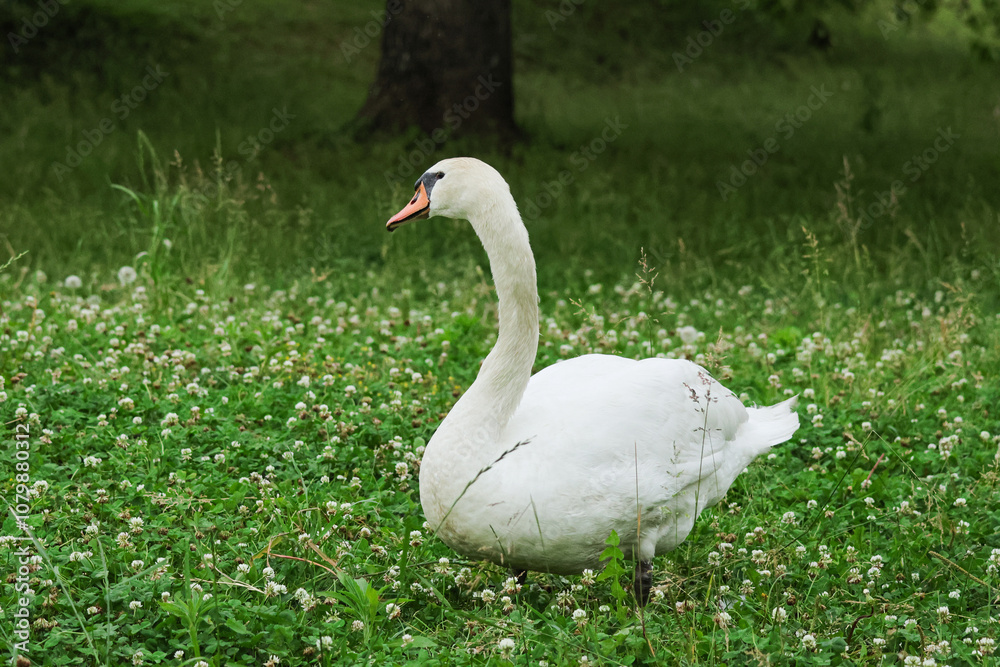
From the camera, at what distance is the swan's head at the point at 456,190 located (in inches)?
163

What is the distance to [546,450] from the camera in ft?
12.8

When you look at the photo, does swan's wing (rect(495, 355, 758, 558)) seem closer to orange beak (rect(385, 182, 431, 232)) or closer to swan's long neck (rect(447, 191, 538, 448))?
swan's long neck (rect(447, 191, 538, 448))

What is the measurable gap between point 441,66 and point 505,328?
9446 mm

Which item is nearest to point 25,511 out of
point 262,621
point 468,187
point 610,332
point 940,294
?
point 262,621

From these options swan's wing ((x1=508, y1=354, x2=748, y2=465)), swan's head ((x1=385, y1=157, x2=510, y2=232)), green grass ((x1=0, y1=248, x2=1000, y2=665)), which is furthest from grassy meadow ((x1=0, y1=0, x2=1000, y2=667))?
swan's head ((x1=385, y1=157, x2=510, y2=232))

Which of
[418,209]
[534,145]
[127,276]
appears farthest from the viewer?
[534,145]

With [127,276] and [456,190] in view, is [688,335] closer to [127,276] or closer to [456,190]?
[456,190]

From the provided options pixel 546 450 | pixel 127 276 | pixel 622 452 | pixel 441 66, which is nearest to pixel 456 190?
pixel 546 450

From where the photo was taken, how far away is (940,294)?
27.4 ft

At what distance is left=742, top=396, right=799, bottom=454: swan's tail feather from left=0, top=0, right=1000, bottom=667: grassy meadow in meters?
0.28

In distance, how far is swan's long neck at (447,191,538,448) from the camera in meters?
4.13

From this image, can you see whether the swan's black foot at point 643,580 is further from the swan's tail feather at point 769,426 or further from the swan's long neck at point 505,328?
the swan's tail feather at point 769,426

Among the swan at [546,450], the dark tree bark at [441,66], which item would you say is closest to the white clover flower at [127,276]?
the swan at [546,450]

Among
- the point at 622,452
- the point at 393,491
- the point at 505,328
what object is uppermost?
the point at 505,328
